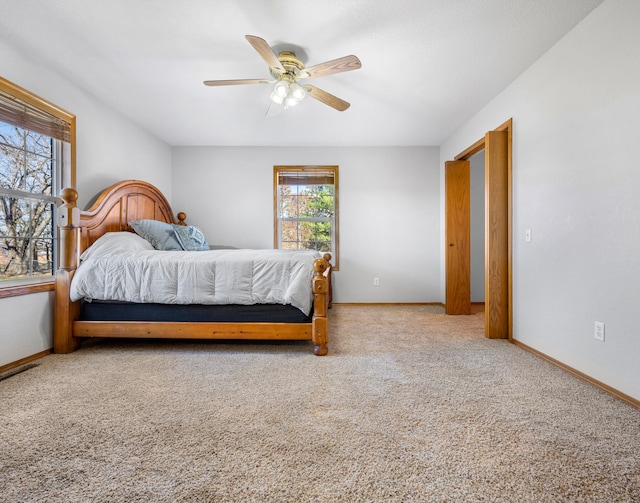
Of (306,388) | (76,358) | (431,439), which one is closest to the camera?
(431,439)

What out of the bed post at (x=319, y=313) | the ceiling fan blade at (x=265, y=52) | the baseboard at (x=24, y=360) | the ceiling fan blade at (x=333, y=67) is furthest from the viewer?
the bed post at (x=319, y=313)

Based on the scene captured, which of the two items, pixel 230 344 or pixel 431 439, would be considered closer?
pixel 431 439

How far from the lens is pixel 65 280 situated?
2.41 m

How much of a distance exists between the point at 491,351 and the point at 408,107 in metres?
2.47

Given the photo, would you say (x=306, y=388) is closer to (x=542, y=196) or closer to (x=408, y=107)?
(x=542, y=196)

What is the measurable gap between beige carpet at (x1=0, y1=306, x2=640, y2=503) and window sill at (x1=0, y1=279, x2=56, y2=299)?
530 mm

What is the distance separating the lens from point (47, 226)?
2.54m

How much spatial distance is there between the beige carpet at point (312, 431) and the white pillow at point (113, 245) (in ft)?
2.80

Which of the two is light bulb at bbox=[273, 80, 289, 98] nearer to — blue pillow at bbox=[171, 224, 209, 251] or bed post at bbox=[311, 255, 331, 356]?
bed post at bbox=[311, 255, 331, 356]

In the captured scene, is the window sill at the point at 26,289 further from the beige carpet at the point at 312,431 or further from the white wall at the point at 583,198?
the white wall at the point at 583,198

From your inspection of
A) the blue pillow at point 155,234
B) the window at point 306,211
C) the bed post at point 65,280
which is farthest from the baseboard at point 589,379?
the bed post at point 65,280

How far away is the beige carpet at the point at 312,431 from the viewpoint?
3.41 feet

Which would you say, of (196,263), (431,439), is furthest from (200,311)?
(431,439)

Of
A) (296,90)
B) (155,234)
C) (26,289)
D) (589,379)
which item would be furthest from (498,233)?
(26,289)
